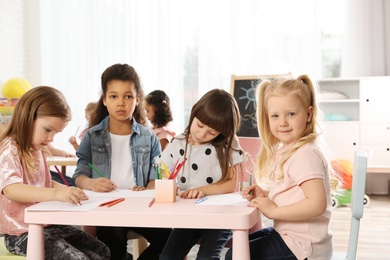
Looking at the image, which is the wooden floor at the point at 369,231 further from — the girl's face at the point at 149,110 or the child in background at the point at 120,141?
the girl's face at the point at 149,110

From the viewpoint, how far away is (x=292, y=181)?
5.37ft

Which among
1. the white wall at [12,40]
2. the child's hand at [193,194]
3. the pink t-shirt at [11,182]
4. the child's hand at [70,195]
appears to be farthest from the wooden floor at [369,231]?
the white wall at [12,40]

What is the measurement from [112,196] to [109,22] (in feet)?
15.9

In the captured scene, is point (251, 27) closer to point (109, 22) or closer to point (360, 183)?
point (109, 22)

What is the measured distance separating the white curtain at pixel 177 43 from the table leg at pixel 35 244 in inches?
175

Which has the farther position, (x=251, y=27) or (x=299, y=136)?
(x=251, y=27)

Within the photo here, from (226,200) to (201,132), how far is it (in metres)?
0.39

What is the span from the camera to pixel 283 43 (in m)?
5.86

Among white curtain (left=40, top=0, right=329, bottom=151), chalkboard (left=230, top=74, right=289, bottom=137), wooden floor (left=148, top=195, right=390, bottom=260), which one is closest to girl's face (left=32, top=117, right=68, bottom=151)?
wooden floor (left=148, top=195, right=390, bottom=260)

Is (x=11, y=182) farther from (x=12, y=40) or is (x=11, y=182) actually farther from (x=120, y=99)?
(x=12, y=40)

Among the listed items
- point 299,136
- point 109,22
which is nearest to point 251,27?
point 109,22

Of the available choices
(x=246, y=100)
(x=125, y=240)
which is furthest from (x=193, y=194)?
(x=246, y=100)

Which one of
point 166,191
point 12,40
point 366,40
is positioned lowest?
point 166,191

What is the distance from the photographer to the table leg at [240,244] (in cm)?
142
